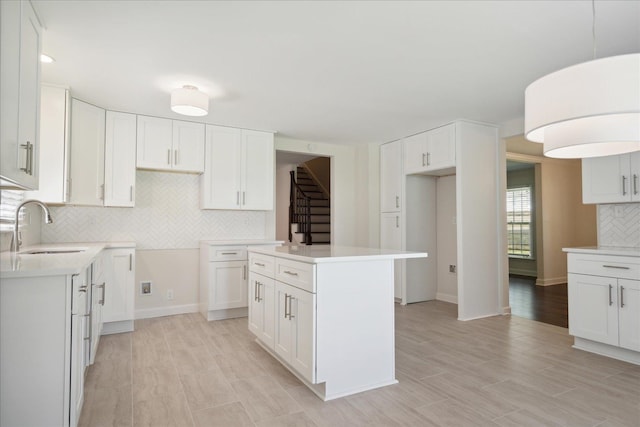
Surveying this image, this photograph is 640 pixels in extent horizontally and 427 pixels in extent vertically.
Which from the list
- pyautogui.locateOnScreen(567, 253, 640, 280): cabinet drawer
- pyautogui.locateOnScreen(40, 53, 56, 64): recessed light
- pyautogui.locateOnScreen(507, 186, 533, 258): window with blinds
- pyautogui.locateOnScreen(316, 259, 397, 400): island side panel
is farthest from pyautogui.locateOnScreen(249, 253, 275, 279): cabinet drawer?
pyautogui.locateOnScreen(507, 186, 533, 258): window with blinds

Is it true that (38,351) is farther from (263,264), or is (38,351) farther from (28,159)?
(263,264)

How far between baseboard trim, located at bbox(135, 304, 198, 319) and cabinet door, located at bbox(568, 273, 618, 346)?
416 centimetres

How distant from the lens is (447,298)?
17.5 feet

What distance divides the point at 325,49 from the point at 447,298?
4070mm

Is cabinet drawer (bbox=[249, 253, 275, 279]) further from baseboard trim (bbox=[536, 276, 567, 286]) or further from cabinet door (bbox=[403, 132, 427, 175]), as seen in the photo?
baseboard trim (bbox=[536, 276, 567, 286])

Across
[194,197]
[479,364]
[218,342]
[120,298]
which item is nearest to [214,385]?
[218,342]

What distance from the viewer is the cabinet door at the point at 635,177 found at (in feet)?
10.2

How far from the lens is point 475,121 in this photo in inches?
176

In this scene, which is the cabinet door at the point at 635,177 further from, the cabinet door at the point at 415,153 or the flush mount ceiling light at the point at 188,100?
the flush mount ceiling light at the point at 188,100

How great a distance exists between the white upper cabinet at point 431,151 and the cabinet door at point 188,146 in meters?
2.79

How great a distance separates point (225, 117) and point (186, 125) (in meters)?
0.52

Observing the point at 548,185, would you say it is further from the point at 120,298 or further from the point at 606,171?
the point at 120,298

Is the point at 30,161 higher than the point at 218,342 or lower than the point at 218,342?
higher

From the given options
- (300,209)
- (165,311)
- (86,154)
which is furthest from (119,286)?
(300,209)
